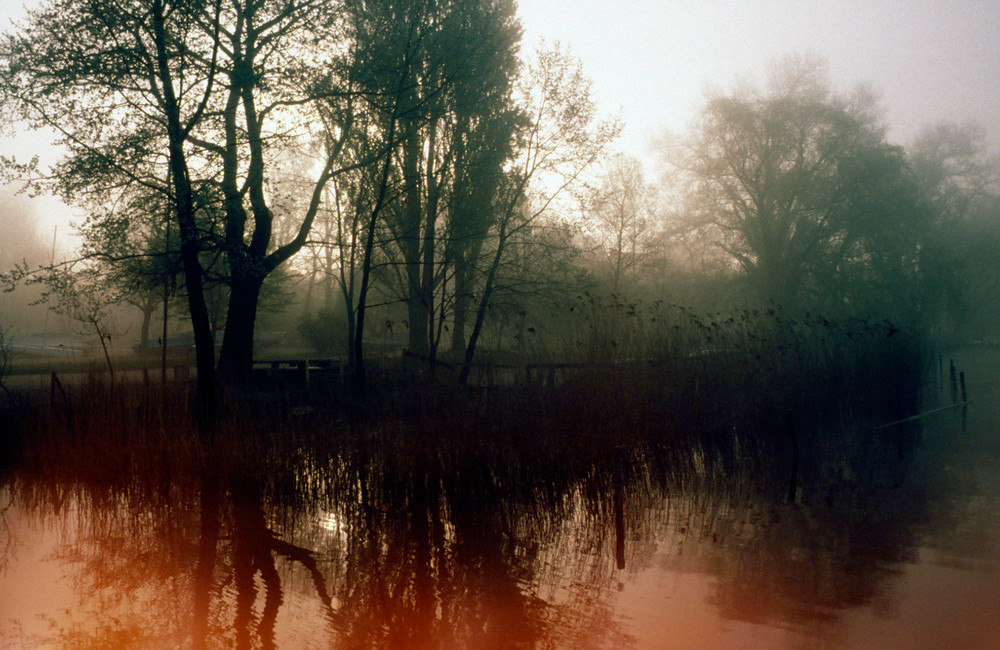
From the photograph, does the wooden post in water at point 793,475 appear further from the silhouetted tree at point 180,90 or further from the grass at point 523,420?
the silhouetted tree at point 180,90

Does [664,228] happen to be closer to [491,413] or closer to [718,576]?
[491,413]

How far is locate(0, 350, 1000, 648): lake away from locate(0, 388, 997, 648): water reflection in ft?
0.10

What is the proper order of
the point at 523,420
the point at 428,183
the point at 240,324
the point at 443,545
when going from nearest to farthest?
1. the point at 443,545
2. the point at 523,420
3. the point at 240,324
4. the point at 428,183

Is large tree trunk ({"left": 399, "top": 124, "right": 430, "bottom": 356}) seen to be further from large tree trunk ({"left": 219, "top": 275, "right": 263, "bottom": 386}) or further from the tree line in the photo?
large tree trunk ({"left": 219, "top": 275, "right": 263, "bottom": 386})

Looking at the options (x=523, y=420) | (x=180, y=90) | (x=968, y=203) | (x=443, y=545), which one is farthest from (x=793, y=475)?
(x=968, y=203)

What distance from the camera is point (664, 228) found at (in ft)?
105

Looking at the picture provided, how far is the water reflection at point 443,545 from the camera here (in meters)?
6.25

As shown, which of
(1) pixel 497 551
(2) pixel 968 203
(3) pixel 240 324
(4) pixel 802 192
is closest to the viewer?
(1) pixel 497 551

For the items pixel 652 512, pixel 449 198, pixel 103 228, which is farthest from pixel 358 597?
pixel 449 198

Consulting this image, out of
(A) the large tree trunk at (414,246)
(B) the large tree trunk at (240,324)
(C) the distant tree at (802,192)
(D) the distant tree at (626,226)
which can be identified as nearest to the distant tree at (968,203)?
(C) the distant tree at (802,192)

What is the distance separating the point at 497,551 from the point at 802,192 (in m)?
26.4

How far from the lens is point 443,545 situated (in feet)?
27.2

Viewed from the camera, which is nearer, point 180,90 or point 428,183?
point 180,90

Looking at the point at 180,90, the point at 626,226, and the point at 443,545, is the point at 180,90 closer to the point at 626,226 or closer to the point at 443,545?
the point at 443,545
